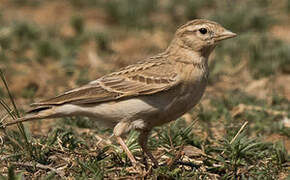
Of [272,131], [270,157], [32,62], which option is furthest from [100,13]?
[270,157]

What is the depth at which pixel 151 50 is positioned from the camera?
1095 centimetres

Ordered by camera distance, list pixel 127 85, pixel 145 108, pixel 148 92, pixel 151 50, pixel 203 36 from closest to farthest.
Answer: pixel 145 108 → pixel 148 92 → pixel 127 85 → pixel 203 36 → pixel 151 50

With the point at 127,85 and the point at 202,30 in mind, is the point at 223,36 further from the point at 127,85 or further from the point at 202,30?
the point at 127,85

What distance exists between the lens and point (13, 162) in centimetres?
525

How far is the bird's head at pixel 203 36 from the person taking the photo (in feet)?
19.3

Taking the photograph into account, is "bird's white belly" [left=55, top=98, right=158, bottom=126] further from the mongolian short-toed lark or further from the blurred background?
the blurred background

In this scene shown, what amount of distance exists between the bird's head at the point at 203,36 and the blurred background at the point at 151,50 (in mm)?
1009

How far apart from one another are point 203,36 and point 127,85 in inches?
38.7

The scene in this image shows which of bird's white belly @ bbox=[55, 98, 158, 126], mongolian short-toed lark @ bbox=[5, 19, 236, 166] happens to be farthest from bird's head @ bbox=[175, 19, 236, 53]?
bird's white belly @ bbox=[55, 98, 158, 126]

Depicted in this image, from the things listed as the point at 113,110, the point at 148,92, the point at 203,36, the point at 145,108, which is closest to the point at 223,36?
the point at 203,36

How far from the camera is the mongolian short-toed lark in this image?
5.41 m

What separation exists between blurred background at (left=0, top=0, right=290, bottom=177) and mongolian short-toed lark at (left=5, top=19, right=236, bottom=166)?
94 cm

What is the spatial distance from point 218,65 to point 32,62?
10.9ft

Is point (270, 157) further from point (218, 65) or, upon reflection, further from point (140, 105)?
point (218, 65)
